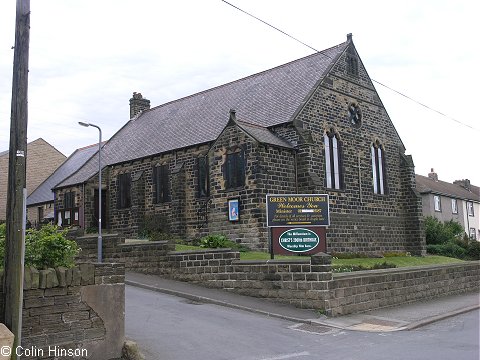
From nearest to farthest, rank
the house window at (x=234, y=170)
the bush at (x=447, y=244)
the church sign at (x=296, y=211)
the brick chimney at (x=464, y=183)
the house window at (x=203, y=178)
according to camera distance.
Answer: the church sign at (x=296, y=211) → the house window at (x=234, y=170) → the house window at (x=203, y=178) → the bush at (x=447, y=244) → the brick chimney at (x=464, y=183)

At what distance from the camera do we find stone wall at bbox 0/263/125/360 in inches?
303

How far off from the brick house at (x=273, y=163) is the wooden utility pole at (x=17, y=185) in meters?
15.8

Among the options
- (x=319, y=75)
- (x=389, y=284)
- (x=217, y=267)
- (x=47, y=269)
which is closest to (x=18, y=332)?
(x=47, y=269)

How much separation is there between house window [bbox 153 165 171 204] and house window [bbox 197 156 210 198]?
2.95 m

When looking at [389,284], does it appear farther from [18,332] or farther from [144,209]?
[144,209]

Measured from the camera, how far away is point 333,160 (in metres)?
27.1

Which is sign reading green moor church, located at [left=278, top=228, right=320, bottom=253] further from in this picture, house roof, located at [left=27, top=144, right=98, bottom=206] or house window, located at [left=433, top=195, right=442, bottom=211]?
house window, located at [left=433, top=195, right=442, bottom=211]

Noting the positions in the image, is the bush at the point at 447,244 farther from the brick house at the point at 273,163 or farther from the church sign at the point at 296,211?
the church sign at the point at 296,211

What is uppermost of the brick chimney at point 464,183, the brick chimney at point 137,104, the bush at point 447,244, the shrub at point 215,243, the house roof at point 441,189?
the brick chimney at point 137,104

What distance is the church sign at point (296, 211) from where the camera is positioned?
16.1 m

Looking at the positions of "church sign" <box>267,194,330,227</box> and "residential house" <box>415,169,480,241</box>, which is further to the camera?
"residential house" <box>415,169,480,241</box>

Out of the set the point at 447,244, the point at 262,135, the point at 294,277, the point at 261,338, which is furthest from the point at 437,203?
the point at 261,338

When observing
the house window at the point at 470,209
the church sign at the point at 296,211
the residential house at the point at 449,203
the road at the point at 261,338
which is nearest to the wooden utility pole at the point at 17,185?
the road at the point at 261,338

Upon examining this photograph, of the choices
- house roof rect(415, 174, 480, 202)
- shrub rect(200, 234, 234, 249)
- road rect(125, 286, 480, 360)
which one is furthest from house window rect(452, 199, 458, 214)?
road rect(125, 286, 480, 360)
